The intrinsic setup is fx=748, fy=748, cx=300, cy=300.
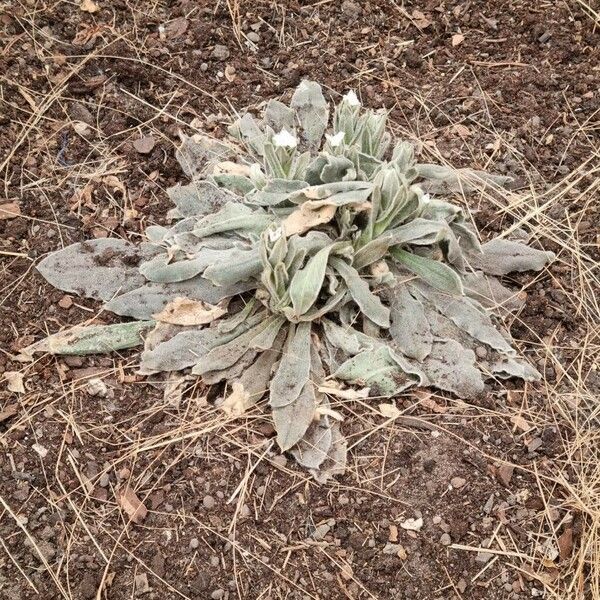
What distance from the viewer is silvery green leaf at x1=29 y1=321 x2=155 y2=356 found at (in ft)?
8.55

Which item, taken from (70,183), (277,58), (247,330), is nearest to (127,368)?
(247,330)

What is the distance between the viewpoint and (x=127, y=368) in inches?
104

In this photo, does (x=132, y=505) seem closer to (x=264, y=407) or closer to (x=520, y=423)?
(x=264, y=407)

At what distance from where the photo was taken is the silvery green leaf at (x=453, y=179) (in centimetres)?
288

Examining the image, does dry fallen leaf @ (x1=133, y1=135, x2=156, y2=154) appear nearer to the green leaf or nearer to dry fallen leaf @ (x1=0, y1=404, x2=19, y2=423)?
the green leaf

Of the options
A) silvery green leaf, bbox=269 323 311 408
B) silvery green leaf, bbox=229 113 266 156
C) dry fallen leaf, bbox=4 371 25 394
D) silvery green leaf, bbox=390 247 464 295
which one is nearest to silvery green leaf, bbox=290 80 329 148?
silvery green leaf, bbox=229 113 266 156

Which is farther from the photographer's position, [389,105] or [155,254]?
[389,105]

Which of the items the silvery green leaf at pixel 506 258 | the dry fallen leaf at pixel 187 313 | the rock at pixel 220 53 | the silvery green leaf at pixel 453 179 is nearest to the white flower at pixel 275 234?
the dry fallen leaf at pixel 187 313

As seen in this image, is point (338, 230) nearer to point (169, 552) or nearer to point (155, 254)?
point (155, 254)

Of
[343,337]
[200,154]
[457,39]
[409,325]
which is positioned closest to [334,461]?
[343,337]

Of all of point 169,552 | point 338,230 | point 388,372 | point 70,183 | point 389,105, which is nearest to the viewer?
point 169,552

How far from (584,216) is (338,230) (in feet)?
3.67

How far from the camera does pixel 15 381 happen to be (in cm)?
256

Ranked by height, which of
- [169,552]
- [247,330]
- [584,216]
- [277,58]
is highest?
[277,58]
